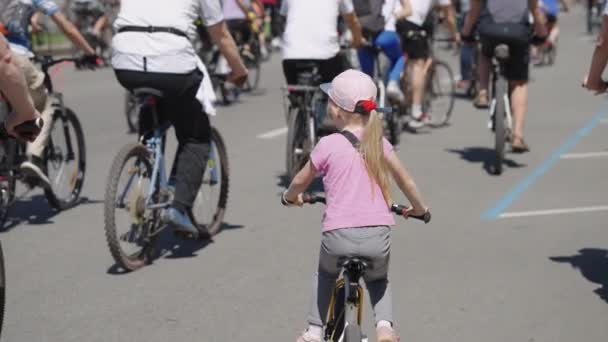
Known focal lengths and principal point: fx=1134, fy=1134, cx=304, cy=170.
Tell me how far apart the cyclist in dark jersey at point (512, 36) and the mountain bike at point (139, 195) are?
13.2 feet

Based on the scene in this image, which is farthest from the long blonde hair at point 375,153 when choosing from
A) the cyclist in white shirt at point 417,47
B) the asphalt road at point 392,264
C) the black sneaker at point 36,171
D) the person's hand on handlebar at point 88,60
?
the cyclist in white shirt at point 417,47

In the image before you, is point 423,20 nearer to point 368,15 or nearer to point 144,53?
point 368,15

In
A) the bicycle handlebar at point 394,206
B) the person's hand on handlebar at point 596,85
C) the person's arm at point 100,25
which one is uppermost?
the person's hand on handlebar at point 596,85

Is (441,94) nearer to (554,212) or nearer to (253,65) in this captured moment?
(253,65)

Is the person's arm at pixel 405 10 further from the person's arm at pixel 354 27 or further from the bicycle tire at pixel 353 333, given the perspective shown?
the bicycle tire at pixel 353 333

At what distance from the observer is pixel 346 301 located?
4594 millimetres

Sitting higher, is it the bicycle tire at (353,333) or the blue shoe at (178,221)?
the bicycle tire at (353,333)

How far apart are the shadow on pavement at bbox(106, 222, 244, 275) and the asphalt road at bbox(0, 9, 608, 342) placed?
3cm

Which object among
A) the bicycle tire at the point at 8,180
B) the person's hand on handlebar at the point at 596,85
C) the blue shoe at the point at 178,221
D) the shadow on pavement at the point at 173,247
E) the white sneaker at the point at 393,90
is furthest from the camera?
the white sneaker at the point at 393,90

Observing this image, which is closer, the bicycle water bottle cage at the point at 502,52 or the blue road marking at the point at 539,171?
the blue road marking at the point at 539,171

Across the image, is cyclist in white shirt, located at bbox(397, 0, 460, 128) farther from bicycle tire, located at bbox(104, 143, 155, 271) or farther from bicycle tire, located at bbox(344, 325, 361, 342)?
bicycle tire, located at bbox(344, 325, 361, 342)

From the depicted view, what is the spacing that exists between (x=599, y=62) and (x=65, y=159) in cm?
452

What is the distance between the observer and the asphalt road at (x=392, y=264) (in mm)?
5945

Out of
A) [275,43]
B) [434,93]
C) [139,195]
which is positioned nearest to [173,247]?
[139,195]
